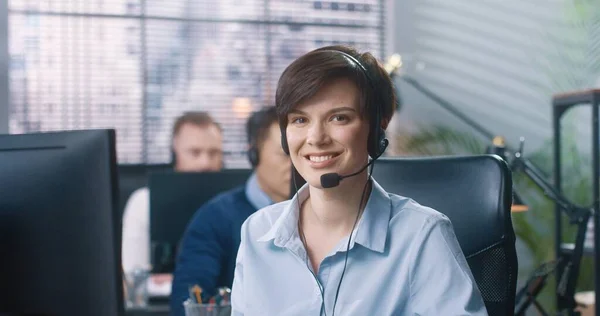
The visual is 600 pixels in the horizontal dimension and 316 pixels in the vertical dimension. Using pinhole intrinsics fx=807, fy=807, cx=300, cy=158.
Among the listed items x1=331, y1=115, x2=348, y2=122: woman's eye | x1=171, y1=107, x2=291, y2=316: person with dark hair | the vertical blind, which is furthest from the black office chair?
the vertical blind

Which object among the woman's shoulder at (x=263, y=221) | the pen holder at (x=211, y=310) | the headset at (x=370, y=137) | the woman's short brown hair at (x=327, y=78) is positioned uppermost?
the woman's short brown hair at (x=327, y=78)

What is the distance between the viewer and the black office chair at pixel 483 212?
1517 millimetres

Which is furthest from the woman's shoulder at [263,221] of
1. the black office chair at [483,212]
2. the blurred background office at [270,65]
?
the blurred background office at [270,65]

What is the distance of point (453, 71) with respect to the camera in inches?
181

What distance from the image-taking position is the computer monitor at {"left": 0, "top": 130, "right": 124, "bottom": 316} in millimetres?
984

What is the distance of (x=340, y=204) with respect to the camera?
133cm

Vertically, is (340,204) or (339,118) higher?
(339,118)

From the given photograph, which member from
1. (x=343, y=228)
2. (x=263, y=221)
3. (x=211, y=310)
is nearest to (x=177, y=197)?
(x=211, y=310)

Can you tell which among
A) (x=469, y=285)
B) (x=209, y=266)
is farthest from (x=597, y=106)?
(x=469, y=285)

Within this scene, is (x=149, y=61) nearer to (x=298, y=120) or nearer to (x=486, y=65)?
(x=486, y=65)

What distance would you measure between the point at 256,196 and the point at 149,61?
2.33 m

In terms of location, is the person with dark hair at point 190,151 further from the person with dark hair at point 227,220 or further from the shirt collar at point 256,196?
the shirt collar at point 256,196

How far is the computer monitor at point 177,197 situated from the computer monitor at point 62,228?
1.76 m

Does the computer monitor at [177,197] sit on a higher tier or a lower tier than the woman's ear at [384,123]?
lower
